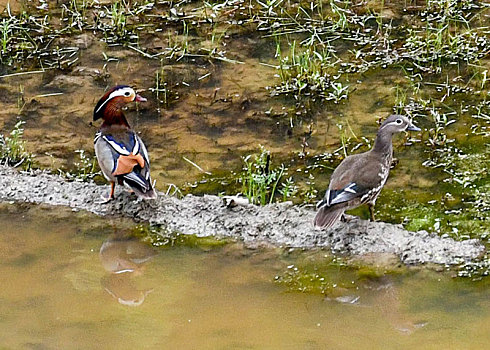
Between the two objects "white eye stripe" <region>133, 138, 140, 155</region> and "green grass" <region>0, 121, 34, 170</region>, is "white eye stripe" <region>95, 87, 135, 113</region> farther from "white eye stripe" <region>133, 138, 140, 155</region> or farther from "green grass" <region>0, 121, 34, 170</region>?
"green grass" <region>0, 121, 34, 170</region>

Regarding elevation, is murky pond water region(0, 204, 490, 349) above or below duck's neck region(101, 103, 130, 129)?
below

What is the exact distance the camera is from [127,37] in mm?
9953

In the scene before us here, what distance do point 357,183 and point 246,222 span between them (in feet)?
2.97

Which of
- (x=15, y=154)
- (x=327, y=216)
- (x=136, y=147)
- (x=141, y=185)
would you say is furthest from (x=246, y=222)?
(x=15, y=154)

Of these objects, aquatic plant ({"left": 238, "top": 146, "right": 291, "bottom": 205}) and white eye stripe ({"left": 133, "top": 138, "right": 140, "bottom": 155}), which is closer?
aquatic plant ({"left": 238, "top": 146, "right": 291, "bottom": 205})

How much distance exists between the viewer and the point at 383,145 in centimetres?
684

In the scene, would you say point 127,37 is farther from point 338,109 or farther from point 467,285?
point 467,285

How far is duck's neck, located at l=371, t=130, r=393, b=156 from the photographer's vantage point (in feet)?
22.3

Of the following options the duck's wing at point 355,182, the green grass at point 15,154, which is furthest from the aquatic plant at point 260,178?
the green grass at point 15,154

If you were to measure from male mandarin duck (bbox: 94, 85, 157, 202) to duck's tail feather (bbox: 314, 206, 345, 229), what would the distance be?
52.8 inches

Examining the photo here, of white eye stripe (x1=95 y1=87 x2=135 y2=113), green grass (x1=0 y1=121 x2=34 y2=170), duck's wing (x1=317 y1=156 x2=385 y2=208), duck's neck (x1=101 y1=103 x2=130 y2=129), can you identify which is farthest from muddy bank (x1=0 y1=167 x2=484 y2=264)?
white eye stripe (x1=95 y1=87 x2=135 y2=113)

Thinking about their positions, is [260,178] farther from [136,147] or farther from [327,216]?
[136,147]

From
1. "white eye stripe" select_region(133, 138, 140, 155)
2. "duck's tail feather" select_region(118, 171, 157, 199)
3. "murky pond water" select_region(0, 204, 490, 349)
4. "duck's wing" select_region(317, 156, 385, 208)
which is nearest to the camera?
"murky pond water" select_region(0, 204, 490, 349)

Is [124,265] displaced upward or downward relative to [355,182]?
downward
